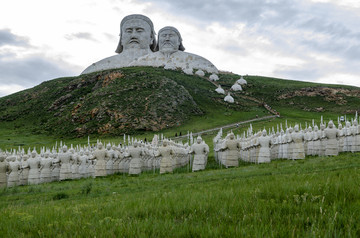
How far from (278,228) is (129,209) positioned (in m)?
2.58

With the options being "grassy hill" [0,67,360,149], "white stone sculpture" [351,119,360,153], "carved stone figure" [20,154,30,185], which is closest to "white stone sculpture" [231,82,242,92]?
"grassy hill" [0,67,360,149]

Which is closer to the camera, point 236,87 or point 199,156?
point 199,156

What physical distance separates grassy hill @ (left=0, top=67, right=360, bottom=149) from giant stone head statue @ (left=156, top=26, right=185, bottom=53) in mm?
15248

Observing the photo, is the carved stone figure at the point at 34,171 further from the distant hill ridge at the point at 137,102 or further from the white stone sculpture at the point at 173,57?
the white stone sculpture at the point at 173,57

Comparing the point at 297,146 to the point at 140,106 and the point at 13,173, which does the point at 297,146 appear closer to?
the point at 13,173

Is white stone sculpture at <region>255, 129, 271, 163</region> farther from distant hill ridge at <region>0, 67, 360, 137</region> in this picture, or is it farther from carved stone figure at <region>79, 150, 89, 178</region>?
distant hill ridge at <region>0, 67, 360, 137</region>

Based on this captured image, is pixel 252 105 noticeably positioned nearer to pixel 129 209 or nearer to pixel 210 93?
pixel 210 93

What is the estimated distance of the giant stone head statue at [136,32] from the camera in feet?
328

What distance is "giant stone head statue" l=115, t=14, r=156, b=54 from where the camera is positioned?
99938 mm

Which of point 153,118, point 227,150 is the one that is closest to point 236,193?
Result: point 227,150

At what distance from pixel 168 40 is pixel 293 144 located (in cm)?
8952

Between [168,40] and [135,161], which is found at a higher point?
[168,40]

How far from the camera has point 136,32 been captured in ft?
331

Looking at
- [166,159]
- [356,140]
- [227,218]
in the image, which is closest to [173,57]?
A: [356,140]
